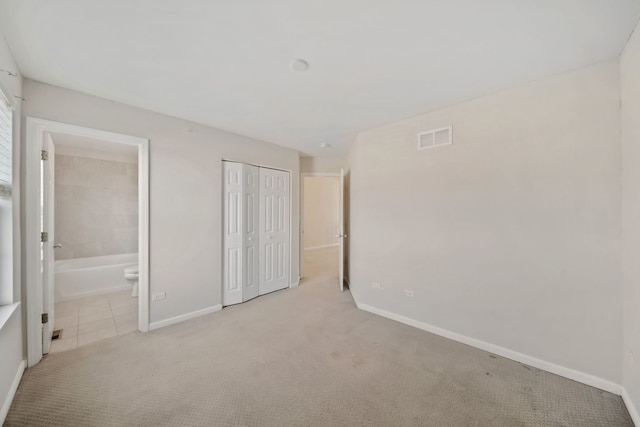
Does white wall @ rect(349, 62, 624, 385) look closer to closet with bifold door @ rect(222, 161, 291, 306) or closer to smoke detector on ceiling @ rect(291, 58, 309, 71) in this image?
smoke detector on ceiling @ rect(291, 58, 309, 71)

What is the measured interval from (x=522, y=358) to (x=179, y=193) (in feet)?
12.7

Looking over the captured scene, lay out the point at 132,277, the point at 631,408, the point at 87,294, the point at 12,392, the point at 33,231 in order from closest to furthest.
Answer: the point at 631,408 < the point at 12,392 < the point at 33,231 < the point at 132,277 < the point at 87,294

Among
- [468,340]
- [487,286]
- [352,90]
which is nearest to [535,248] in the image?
[487,286]

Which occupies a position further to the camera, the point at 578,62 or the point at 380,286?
the point at 380,286

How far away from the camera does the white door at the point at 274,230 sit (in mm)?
3854

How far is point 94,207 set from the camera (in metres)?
4.08

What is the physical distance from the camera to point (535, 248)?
2074 millimetres

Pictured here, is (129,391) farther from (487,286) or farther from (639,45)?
(639,45)

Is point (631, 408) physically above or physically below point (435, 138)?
below

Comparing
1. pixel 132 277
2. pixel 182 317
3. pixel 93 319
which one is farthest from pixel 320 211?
pixel 93 319

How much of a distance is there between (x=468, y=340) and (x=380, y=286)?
1061 mm

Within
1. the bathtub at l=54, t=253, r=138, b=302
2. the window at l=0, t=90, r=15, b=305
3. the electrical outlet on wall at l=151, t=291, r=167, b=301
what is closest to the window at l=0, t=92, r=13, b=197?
the window at l=0, t=90, r=15, b=305

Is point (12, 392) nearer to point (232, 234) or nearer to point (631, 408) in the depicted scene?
point (232, 234)

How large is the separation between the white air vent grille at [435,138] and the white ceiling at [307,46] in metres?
0.28
